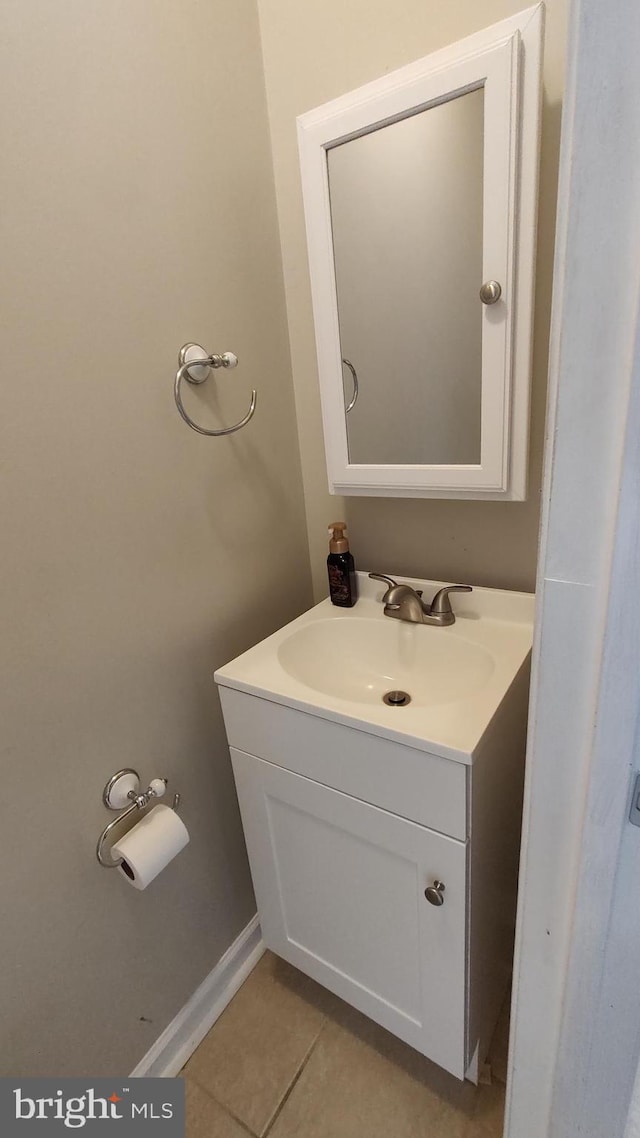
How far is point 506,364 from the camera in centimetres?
89

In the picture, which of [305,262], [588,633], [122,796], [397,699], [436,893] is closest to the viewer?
[588,633]

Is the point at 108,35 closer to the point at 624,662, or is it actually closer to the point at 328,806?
the point at 624,662

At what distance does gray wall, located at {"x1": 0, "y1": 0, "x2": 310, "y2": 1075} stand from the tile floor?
0.16 metres

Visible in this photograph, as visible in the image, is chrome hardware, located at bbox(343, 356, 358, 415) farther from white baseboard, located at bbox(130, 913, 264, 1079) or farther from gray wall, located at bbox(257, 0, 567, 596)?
white baseboard, located at bbox(130, 913, 264, 1079)

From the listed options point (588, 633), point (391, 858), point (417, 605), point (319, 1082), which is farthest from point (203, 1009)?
point (588, 633)

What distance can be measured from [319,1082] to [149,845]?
68 cm

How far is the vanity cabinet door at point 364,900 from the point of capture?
860mm

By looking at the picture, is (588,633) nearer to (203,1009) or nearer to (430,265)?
(430,265)

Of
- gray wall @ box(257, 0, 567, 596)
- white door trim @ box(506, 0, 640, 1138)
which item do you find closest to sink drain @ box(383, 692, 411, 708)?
gray wall @ box(257, 0, 567, 596)

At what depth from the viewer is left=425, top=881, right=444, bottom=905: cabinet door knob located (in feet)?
2.72

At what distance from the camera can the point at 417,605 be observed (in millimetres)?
1109

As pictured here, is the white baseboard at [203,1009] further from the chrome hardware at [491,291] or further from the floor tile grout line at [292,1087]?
the chrome hardware at [491,291]

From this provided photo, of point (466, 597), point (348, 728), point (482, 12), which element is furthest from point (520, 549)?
point (482, 12)

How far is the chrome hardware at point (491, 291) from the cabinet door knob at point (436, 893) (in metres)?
0.93
